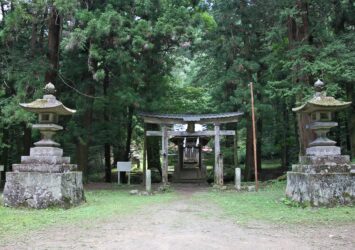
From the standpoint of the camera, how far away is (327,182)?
9.41 meters

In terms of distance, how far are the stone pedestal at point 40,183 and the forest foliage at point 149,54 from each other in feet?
11.3

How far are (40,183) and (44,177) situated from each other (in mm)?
184

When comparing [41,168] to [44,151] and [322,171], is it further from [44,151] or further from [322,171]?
[322,171]

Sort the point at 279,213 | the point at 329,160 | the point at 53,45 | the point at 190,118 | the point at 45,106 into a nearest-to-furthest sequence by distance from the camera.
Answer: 1. the point at 279,213
2. the point at 329,160
3. the point at 45,106
4. the point at 53,45
5. the point at 190,118

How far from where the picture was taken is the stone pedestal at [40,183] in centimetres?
984

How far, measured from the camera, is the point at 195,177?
840 inches

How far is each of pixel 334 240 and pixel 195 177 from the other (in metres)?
15.3

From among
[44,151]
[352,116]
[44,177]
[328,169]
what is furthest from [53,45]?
[352,116]

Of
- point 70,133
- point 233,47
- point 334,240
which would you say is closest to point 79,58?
point 70,133

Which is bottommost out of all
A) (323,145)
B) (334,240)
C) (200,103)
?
(334,240)

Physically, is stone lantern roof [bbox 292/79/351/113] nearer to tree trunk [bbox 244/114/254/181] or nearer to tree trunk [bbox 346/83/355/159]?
tree trunk [bbox 346/83/355/159]

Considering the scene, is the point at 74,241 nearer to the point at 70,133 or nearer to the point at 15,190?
the point at 15,190

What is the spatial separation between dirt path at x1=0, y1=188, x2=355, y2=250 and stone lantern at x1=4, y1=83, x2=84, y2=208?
247 centimetres

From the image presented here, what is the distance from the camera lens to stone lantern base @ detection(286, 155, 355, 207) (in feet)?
30.8
